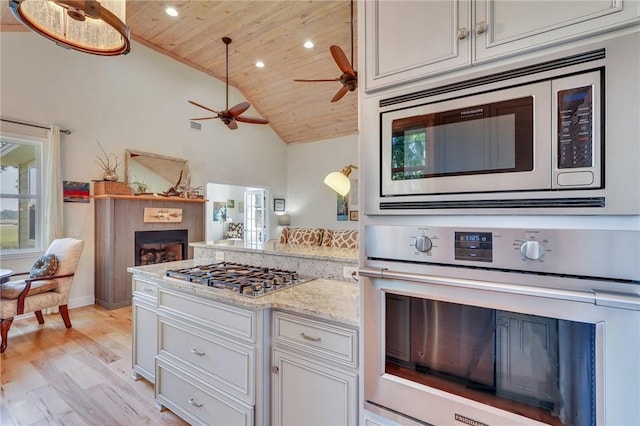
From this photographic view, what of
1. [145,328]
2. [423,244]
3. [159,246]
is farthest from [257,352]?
[159,246]

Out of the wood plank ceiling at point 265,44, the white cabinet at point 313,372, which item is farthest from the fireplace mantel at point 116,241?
the white cabinet at point 313,372

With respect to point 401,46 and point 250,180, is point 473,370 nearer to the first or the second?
point 401,46

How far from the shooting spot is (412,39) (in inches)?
39.8

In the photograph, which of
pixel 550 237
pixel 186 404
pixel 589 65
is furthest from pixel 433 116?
pixel 186 404

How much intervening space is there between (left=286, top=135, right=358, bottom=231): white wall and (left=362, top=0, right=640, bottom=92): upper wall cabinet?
602 cm

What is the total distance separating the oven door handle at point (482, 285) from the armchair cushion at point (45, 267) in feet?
12.8

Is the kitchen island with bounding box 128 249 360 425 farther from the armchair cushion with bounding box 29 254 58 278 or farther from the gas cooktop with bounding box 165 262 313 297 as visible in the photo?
the armchair cushion with bounding box 29 254 58 278

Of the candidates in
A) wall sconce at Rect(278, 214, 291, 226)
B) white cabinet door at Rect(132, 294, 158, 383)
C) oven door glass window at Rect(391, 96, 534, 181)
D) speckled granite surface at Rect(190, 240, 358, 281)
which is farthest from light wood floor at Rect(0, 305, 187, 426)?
wall sconce at Rect(278, 214, 291, 226)

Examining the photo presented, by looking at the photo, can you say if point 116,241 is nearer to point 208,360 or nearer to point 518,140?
point 208,360

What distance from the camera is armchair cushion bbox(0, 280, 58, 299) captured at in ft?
9.87

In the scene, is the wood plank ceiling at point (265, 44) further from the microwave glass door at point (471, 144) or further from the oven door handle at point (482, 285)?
the oven door handle at point (482, 285)

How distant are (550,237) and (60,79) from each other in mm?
5749

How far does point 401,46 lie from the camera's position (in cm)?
104

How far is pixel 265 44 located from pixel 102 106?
2708 millimetres
